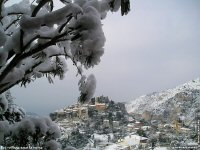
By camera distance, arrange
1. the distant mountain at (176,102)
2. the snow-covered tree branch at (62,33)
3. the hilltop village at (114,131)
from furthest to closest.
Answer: the distant mountain at (176,102) → the hilltop village at (114,131) → the snow-covered tree branch at (62,33)

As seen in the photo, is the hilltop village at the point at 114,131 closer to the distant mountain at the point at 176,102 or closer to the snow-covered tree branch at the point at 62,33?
the distant mountain at the point at 176,102

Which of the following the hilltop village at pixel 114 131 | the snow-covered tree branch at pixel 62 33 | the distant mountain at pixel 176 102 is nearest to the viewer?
the snow-covered tree branch at pixel 62 33

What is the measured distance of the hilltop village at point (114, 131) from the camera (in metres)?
46.0

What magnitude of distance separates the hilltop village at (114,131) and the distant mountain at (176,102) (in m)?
4.08

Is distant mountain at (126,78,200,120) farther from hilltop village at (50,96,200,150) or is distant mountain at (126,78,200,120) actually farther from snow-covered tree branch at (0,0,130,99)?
snow-covered tree branch at (0,0,130,99)

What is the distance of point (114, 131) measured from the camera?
62.6 metres

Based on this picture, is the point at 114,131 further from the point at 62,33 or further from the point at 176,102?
the point at 62,33

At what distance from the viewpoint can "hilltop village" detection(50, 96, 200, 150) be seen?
151 feet

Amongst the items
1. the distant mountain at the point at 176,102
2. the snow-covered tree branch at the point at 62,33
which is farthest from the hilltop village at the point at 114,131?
the snow-covered tree branch at the point at 62,33

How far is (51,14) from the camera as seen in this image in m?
1.95

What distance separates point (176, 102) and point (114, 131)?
42.7 m

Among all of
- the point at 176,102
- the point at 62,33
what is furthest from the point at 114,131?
the point at 62,33

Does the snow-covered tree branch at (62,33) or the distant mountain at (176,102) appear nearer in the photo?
the snow-covered tree branch at (62,33)

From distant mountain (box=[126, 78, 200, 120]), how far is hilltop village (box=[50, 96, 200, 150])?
13.4ft
